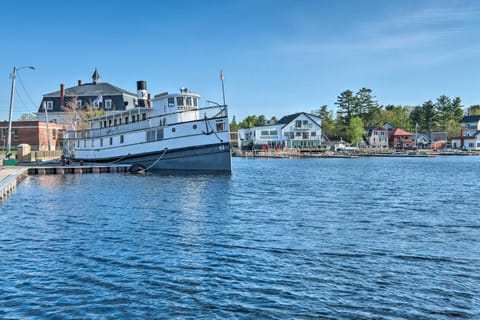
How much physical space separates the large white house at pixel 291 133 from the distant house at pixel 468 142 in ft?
138

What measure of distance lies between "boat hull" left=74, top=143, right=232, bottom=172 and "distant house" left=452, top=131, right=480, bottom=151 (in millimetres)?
98635

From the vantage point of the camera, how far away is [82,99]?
83312 millimetres

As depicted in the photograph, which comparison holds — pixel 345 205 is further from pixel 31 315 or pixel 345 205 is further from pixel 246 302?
pixel 31 315

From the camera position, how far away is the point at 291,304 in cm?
889

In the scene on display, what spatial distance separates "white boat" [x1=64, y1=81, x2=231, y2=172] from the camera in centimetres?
3884

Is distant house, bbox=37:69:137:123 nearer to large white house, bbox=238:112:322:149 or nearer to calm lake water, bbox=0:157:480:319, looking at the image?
large white house, bbox=238:112:322:149

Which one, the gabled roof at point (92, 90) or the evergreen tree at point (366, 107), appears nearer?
the gabled roof at point (92, 90)

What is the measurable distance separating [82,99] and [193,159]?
5161 cm

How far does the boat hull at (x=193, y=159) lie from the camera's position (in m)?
39.4

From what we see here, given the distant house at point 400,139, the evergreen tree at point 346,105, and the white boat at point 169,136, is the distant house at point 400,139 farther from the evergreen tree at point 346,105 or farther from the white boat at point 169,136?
the white boat at point 169,136

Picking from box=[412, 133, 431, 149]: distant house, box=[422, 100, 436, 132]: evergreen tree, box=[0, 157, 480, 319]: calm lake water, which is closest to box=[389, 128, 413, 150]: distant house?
box=[412, 133, 431, 149]: distant house

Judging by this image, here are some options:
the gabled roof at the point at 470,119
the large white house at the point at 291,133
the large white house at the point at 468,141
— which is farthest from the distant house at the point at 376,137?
the gabled roof at the point at 470,119

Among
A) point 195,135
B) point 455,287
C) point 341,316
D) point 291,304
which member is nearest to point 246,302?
point 291,304

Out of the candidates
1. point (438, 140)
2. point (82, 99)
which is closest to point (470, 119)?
point (438, 140)
